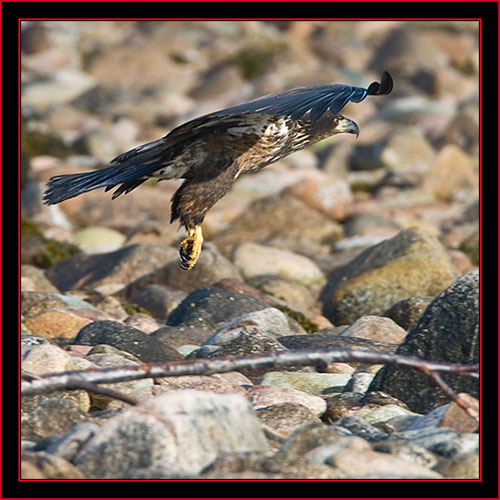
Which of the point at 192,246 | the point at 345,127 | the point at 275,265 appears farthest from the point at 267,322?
the point at 275,265

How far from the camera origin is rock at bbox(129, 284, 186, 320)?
31.4ft

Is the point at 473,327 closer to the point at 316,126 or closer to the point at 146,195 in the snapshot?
the point at 316,126

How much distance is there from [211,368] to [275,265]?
691cm

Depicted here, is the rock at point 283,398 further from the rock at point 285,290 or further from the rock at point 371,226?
the rock at point 371,226

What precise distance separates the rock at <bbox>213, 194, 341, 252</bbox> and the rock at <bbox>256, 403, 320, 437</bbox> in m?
9.20

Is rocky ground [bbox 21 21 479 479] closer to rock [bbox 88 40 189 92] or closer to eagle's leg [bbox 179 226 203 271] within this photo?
rock [bbox 88 40 189 92]

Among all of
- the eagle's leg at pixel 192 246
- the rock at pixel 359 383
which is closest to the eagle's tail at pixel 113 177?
the eagle's leg at pixel 192 246

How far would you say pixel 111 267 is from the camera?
11156 millimetres

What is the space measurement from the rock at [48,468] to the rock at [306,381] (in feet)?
7.31

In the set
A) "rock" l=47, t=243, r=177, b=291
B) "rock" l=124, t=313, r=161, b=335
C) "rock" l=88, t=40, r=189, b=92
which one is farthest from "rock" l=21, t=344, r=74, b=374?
"rock" l=88, t=40, r=189, b=92

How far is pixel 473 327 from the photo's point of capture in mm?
5926

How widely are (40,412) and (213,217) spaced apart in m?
11.0

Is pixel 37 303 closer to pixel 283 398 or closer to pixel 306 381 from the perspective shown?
pixel 306 381
